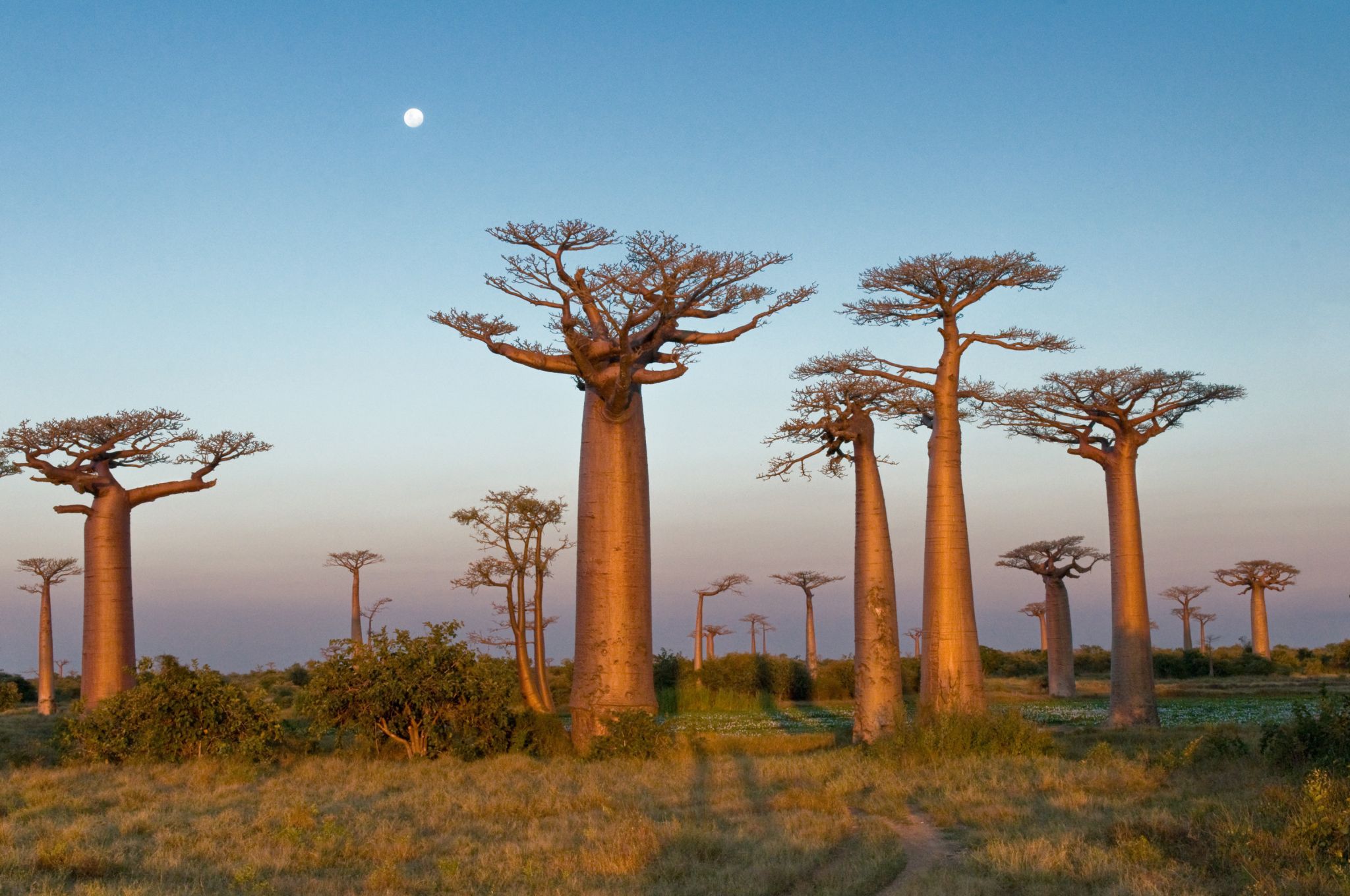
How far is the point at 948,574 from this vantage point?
1502 centimetres

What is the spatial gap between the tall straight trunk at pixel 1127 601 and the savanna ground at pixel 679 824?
20.3 feet

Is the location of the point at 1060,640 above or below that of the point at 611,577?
below

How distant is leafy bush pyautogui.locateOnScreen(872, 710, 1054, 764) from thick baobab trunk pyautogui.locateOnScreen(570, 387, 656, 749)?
2960 millimetres

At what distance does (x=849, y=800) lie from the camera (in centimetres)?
916

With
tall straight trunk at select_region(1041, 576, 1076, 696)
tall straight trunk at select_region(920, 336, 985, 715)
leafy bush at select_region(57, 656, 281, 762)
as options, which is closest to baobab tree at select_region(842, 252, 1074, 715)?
tall straight trunk at select_region(920, 336, 985, 715)

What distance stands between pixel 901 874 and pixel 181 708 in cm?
927

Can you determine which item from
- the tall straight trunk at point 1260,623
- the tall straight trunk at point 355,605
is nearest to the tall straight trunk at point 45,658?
the tall straight trunk at point 355,605

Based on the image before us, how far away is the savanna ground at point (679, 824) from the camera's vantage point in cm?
604

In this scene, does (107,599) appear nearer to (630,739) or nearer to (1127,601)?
(630,739)

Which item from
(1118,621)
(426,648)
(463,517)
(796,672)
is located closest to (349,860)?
(426,648)

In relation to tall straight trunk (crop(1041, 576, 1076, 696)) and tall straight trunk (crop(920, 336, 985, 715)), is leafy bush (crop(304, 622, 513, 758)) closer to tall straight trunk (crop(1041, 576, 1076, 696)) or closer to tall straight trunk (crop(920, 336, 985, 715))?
tall straight trunk (crop(920, 336, 985, 715))

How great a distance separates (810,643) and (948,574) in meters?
23.1

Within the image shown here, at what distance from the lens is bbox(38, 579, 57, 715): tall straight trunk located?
26.0m

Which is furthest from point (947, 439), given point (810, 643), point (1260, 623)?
point (1260, 623)
